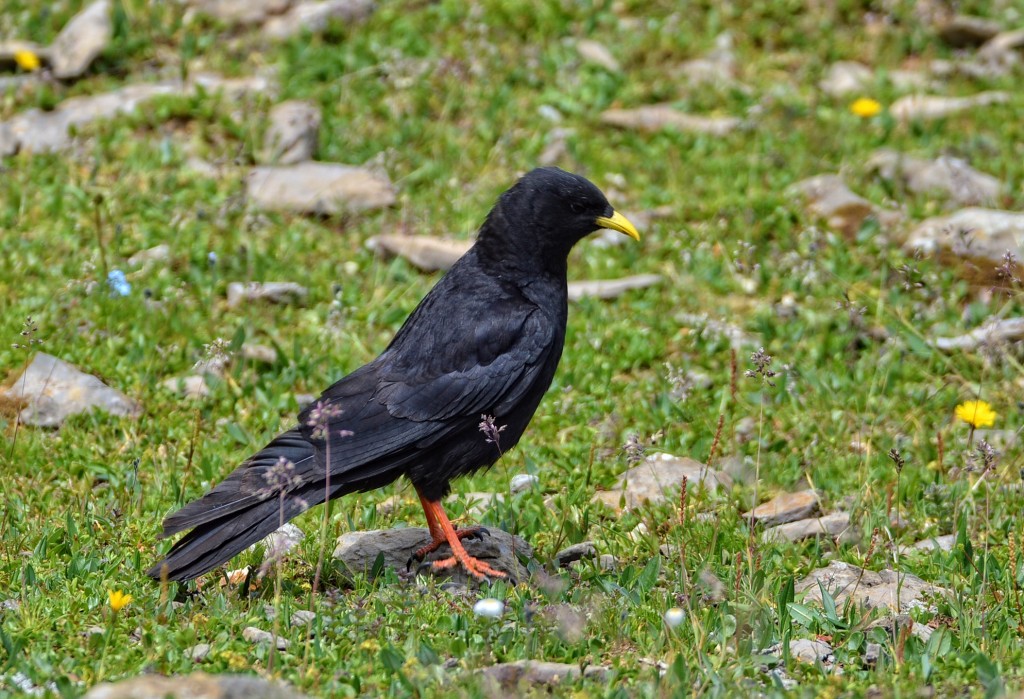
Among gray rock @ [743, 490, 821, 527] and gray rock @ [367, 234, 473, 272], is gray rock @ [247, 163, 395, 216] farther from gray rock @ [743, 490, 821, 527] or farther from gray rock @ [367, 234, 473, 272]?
gray rock @ [743, 490, 821, 527]

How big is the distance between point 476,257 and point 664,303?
287 cm

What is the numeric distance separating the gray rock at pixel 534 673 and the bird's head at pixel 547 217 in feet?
7.94

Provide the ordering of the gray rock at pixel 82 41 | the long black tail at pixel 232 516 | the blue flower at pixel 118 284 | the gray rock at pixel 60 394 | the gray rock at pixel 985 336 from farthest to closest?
the gray rock at pixel 82 41 < the gray rock at pixel 985 336 < the blue flower at pixel 118 284 < the gray rock at pixel 60 394 < the long black tail at pixel 232 516

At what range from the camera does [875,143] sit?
434 inches

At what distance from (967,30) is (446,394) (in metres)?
8.53

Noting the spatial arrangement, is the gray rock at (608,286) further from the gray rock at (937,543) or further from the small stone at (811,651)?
the small stone at (811,651)

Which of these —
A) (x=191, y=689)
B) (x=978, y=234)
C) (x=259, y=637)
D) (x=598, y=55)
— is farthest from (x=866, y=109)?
(x=191, y=689)

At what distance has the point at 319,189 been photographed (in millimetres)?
9969

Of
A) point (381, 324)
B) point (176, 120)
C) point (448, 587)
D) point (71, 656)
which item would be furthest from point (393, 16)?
point (71, 656)

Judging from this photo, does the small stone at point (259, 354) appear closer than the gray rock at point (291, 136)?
Yes

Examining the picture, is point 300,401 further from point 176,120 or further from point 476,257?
point 176,120

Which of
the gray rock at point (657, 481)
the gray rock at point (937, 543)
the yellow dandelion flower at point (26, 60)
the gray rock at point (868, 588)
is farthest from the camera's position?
the yellow dandelion flower at point (26, 60)

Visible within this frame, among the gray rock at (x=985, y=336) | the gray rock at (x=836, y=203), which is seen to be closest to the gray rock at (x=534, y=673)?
the gray rock at (x=985, y=336)

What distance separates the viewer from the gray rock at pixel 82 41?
10.9 metres
